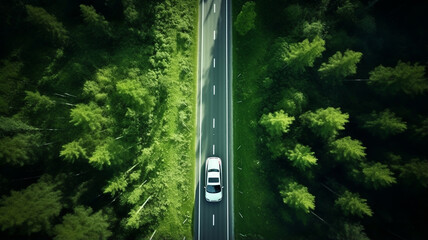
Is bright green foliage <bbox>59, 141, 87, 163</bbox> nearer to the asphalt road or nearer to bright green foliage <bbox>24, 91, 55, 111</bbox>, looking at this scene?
bright green foliage <bbox>24, 91, 55, 111</bbox>

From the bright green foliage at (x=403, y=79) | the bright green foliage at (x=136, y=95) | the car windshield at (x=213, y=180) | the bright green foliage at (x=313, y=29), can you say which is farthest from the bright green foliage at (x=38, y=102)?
the bright green foliage at (x=403, y=79)

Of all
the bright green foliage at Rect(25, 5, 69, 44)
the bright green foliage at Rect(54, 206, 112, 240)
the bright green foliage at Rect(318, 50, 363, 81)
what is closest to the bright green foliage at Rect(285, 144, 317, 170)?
the bright green foliage at Rect(318, 50, 363, 81)

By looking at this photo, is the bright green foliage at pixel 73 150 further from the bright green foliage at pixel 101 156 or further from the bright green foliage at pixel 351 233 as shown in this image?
the bright green foliage at pixel 351 233

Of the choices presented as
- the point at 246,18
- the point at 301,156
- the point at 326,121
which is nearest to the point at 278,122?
the point at 301,156

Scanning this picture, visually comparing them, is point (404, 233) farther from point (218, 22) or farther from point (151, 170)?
point (218, 22)

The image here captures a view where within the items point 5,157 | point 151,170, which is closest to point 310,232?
point 151,170
